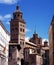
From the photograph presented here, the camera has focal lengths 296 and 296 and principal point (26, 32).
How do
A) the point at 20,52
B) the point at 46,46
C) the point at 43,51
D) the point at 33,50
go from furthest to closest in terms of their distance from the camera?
the point at 46,46 → the point at 43,51 → the point at 33,50 → the point at 20,52

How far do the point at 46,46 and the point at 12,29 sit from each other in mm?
34948

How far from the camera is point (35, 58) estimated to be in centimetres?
11706

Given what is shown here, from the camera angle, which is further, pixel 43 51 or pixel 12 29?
pixel 43 51

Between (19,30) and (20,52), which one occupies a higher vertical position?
(19,30)

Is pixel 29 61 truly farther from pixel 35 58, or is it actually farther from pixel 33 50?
pixel 33 50

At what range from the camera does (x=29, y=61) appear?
385 feet

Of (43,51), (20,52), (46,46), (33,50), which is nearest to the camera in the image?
(20,52)

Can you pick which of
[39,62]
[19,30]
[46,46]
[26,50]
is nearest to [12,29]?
[19,30]

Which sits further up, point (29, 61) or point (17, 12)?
point (17, 12)

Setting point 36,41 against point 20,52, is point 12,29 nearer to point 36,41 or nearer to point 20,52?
point 20,52

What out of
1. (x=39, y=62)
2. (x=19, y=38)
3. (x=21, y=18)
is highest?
(x=21, y=18)

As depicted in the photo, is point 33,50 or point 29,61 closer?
point 29,61

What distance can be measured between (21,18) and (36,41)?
3566 cm

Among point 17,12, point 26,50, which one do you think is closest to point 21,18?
point 17,12
